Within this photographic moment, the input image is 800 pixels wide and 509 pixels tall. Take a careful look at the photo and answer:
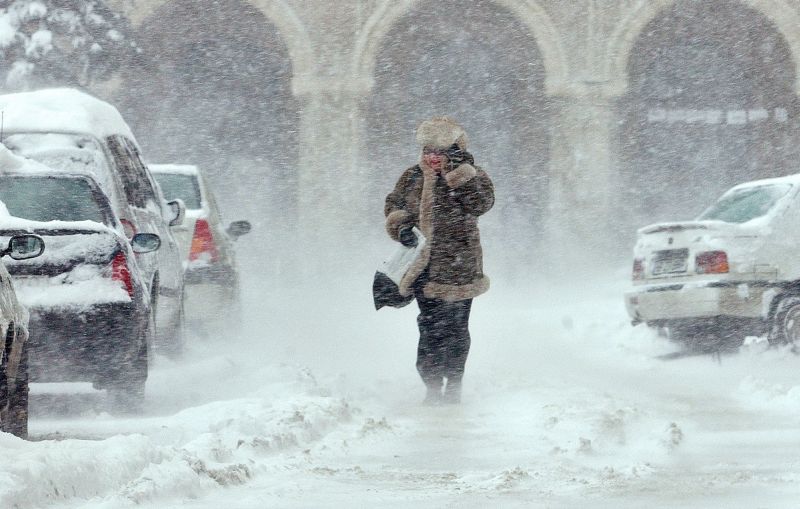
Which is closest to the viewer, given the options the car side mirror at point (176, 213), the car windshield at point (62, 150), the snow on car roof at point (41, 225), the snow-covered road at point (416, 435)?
the snow-covered road at point (416, 435)

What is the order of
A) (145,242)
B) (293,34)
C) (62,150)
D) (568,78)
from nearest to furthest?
1. (145,242)
2. (62,150)
3. (293,34)
4. (568,78)

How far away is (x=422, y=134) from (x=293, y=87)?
14.4 meters

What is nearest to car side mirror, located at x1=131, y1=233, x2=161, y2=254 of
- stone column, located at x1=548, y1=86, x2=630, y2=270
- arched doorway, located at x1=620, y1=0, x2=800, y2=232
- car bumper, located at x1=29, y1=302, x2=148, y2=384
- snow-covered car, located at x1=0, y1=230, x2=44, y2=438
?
car bumper, located at x1=29, y1=302, x2=148, y2=384

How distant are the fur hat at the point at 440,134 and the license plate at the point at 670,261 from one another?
364cm

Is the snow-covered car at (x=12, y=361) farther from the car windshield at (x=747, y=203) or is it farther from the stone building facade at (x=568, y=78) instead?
the stone building facade at (x=568, y=78)

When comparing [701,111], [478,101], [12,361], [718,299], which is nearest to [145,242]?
[12,361]

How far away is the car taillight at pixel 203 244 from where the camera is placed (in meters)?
12.2

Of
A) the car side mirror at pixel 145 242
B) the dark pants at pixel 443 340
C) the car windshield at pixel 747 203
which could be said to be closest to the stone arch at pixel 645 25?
the car windshield at pixel 747 203

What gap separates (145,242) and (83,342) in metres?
1.03

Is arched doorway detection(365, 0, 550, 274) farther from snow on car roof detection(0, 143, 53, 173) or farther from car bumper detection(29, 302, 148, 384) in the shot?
car bumper detection(29, 302, 148, 384)

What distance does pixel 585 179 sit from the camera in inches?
934

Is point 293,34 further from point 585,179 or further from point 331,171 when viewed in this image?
point 585,179

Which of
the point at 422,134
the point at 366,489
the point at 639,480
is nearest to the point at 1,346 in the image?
the point at 366,489

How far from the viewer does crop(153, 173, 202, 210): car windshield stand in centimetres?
1322
